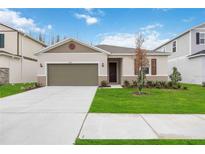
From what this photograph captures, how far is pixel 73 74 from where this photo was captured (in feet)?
61.1

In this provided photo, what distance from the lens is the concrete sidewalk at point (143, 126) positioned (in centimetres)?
459

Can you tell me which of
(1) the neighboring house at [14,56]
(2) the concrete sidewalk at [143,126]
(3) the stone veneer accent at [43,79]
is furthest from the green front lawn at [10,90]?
(2) the concrete sidewalk at [143,126]

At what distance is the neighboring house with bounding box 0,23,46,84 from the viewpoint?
19547 mm

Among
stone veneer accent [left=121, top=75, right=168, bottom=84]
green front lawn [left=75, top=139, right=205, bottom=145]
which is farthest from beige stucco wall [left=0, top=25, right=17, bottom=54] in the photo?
green front lawn [left=75, top=139, right=205, bottom=145]

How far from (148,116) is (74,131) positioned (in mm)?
2824

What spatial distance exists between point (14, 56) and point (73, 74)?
7.07m

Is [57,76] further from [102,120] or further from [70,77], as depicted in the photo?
[102,120]

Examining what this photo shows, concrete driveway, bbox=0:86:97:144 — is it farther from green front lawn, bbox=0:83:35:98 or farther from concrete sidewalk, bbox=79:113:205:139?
green front lawn, bbox=0:83:35:98

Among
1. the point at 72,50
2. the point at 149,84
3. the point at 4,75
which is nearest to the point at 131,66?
the point at 149,84

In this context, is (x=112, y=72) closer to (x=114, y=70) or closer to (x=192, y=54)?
(x=114, y=70)

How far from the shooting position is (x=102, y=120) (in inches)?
235

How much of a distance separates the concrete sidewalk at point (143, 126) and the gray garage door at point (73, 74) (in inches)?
470

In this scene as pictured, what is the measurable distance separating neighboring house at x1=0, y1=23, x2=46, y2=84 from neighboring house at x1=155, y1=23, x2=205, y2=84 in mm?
19095
